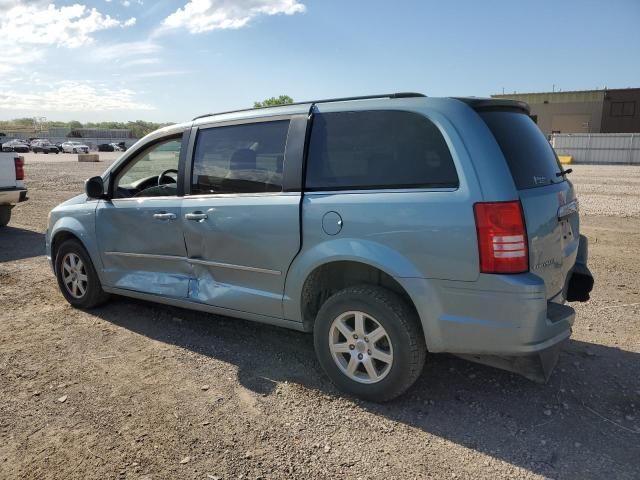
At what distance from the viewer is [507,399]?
3375 millimetres

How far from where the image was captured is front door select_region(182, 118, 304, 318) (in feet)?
11.8

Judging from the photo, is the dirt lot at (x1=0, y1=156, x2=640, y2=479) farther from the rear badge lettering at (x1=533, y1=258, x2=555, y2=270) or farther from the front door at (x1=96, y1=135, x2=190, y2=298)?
the rear badge lettering at (x1=533, y1=258, x2=555, y2=270)

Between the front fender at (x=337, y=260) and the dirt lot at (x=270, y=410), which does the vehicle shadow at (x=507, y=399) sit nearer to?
the dirt lot at (x=270, y=410)

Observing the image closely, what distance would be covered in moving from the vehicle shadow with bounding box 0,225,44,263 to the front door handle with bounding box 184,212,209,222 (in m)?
4.79

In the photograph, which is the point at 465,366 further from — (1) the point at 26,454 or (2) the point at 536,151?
(1) the point at 26,454

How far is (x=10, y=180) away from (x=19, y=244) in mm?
1622

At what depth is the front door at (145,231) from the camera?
4.30 meters

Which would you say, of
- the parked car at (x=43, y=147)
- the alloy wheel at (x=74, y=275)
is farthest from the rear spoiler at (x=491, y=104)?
the parked car at (x=43, y=147)

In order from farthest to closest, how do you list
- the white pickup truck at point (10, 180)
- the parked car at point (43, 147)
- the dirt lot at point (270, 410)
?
the parked car at point (43, 147), the white pickup truck at point (10, 180), the dirt lot at point (270, 410)

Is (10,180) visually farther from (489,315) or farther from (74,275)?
(489,315)

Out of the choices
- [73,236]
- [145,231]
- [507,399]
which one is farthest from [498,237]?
[73,236]

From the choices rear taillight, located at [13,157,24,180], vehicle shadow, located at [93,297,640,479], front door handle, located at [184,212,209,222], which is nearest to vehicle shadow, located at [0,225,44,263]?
rear taillight, located at [13,157,24,180]

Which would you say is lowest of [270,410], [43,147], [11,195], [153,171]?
[270,410]

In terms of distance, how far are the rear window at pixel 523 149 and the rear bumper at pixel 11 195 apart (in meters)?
9.07
